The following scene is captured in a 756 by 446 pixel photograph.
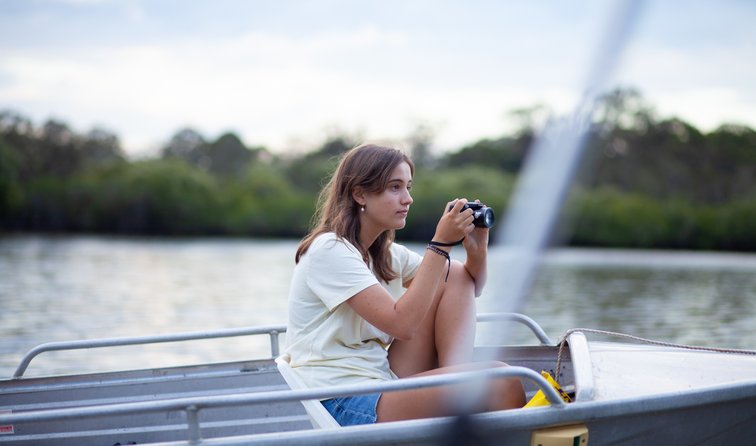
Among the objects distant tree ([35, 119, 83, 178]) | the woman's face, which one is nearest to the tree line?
distant tree ([35, 119, 83, 178])

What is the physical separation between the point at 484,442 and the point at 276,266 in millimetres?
27893

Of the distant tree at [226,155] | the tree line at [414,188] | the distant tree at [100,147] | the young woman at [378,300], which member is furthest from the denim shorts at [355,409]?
the distant tree at [226,155]

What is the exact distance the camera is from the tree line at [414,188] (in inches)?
1896

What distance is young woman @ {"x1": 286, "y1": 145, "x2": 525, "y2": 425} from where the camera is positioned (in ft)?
10.8

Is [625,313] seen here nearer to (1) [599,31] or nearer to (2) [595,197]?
(1) [599,31]

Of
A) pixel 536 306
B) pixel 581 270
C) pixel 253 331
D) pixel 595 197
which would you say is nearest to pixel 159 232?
pixel 595 197

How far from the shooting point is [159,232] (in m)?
59.5

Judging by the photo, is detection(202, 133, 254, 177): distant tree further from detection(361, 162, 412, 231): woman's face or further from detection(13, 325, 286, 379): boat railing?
detection(361, 162, 412, 231): woman's face

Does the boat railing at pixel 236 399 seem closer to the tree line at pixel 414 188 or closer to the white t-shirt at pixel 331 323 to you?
the white t-shirt at pixel 331 323

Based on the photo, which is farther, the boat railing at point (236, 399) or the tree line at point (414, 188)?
the tree line at point (414, 188)

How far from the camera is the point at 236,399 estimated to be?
2908 mm

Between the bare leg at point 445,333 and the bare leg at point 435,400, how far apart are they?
388 millimetres

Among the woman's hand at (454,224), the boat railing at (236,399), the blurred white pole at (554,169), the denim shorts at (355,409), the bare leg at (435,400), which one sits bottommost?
the denim shorts at (355,409)

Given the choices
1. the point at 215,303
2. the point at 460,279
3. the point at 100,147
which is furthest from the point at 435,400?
the point at 100,147
